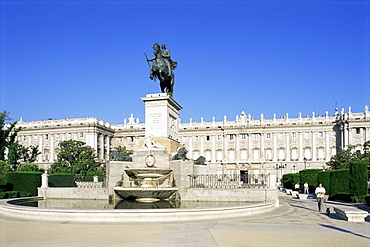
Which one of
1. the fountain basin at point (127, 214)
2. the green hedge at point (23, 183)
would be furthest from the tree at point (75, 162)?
the fountain basin at point (127, 214)

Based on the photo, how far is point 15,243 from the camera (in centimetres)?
863

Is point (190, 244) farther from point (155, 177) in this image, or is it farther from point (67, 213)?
point (155, 177)

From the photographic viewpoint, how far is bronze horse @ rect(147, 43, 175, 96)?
63.7 ft

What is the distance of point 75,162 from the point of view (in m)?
62.2

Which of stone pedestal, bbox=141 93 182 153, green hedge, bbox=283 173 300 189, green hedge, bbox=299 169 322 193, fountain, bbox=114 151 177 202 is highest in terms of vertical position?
stone pedestal, bbox=141 93 182 153

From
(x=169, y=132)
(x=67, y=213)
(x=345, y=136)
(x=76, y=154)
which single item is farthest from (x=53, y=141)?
(x=67, y=213)

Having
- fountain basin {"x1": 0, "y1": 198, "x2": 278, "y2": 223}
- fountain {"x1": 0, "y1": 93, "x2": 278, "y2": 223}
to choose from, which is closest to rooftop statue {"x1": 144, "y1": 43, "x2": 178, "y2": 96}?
fountain {"x1": 0, "y1": 93, "x2": 278, "y2": 223}

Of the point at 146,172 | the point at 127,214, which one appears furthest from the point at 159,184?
the point at 127,214

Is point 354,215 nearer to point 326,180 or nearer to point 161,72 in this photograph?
point 161,72

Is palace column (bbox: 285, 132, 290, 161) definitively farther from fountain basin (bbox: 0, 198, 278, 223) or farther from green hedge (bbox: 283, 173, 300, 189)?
fountain basin (bbox: 0, 198, 278, 223)

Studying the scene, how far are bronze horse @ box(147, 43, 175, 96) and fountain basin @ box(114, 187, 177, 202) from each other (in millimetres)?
5666

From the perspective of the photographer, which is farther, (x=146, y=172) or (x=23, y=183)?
(x=23, y=183)

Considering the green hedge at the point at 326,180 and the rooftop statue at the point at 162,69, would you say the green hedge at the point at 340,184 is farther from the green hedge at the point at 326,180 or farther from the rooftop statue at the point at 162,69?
the rooftop statue at the point at 162,69

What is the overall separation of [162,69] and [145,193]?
656 cm
